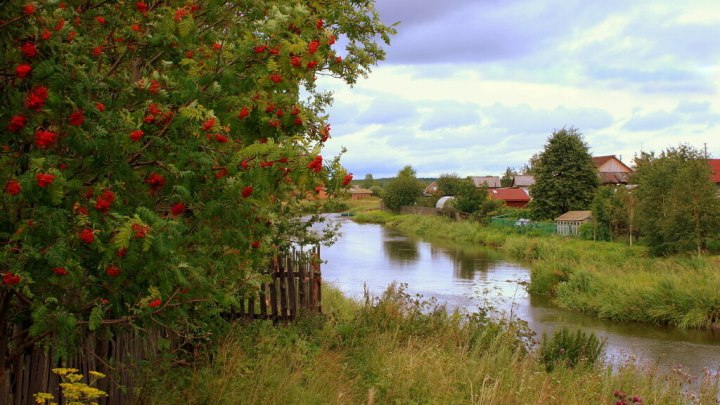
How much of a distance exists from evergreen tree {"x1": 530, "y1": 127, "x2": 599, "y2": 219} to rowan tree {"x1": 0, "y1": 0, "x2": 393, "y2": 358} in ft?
138

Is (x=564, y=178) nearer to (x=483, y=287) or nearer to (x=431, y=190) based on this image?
(x=483, y=287)

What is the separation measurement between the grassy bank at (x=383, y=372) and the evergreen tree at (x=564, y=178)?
121 ft

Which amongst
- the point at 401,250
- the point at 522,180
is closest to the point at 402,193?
the point at 522,180

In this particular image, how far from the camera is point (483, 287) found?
70.6 feet

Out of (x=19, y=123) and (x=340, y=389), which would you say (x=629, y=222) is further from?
(x=19, y=123)

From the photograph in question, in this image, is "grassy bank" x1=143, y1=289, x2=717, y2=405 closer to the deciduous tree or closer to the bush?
A: the bush

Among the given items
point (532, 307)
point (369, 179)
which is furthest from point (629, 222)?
point (369, 179)

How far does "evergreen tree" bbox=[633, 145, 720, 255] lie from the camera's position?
25.3 metres

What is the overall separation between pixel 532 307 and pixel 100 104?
58.3ft

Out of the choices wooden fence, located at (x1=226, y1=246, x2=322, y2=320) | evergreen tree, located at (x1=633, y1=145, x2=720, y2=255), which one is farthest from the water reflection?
wooden fence, located at (x1=226, y1=246, x2=322, y2=320)

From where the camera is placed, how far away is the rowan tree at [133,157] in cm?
306

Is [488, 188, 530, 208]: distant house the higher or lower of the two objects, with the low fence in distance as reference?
higher

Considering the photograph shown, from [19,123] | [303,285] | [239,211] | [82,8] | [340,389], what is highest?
[82,8]

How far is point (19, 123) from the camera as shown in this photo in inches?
121
